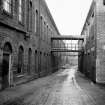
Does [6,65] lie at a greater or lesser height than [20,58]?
lesser

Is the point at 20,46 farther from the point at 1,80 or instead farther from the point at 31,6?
the point at 31,6

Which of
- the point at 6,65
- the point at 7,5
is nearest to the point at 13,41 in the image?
the point at 6,65

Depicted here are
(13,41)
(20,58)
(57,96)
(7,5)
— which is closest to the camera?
(57,96)

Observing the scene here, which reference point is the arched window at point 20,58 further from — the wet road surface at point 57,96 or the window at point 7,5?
the window at point 7,5

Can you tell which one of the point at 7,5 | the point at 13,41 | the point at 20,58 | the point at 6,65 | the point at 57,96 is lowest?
the point at 57,96

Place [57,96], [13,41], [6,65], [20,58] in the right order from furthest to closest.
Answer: [20,58], [13,41], [6,65], [57,96]

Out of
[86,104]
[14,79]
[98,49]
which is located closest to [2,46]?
[14,79]

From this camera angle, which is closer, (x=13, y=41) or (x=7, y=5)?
(x=7, y=5)

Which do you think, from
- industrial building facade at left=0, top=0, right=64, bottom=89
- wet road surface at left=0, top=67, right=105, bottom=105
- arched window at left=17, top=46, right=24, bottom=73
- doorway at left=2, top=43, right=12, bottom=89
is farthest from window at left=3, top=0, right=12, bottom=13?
wet road surface at left=0, top=67, right=105, bottom=105

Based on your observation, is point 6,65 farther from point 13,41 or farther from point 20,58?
point 20,58

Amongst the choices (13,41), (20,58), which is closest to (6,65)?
(13,41)

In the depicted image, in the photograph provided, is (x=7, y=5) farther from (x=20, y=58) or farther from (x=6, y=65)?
(x=20, y=58)

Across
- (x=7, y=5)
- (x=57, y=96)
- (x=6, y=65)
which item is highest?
(x=7, y=5)

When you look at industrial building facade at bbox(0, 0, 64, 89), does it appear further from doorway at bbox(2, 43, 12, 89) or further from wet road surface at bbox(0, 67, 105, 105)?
wet road surface at bbox(0, 67, 105, 105)
